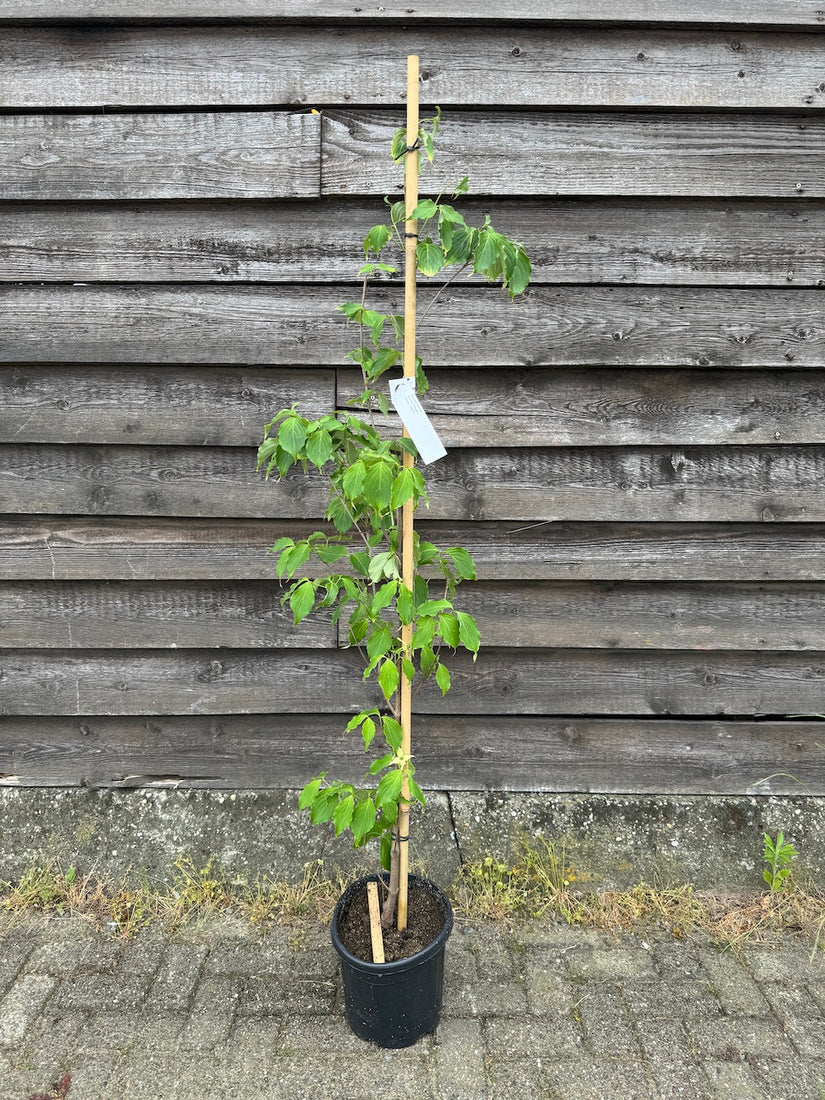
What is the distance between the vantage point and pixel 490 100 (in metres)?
2.32

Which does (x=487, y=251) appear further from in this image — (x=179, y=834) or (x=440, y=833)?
(x=179, y=834)

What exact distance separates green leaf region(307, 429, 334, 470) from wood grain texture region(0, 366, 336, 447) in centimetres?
88

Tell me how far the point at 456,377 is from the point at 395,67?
895mm

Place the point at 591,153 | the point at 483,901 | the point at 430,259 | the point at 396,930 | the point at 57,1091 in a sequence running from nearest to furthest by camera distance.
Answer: the point at 430,259
the point at 57,1091
the point at 396,930
the point at 591,153
the point at 483,901

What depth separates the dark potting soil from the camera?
200 centimetres

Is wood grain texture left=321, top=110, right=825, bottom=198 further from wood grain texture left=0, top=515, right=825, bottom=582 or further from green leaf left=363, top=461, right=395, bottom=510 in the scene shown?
green leaf left=363, top=461, right=395, bottom=510

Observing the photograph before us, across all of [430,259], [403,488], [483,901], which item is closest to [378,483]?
[403,488]

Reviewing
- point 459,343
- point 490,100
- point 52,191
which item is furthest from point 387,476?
point 52,191

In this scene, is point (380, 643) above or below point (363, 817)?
above

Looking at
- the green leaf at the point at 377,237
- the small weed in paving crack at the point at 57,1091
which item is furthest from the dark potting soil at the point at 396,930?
the green leaf at the point at 377,237

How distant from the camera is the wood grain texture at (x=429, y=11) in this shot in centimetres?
227

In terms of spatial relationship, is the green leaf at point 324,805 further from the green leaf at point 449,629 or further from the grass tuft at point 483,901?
the grass tuft at point 483,901

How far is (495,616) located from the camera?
2.66 meters

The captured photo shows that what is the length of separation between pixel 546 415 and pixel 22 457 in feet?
5.51
